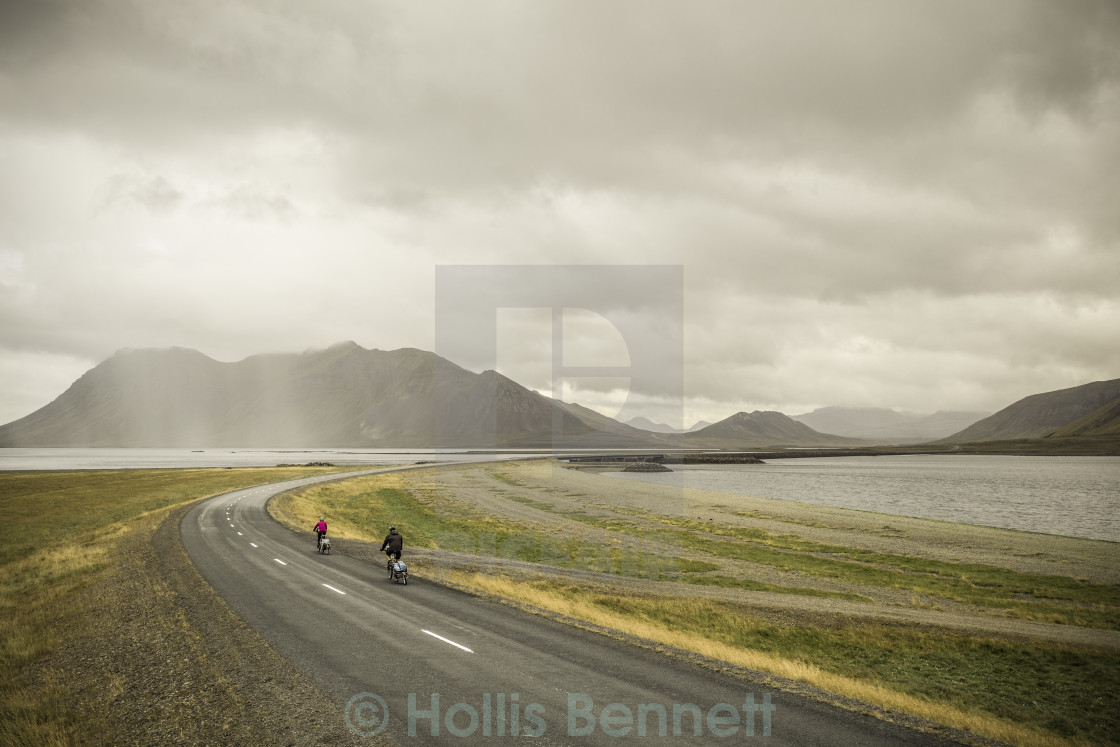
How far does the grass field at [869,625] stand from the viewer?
57.5ft

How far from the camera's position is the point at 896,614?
27.3 metres

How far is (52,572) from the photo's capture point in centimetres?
2923

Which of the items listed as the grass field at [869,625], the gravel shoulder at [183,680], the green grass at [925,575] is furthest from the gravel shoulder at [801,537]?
the gravel shoulder at [183,680]

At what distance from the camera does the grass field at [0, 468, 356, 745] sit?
12805mm

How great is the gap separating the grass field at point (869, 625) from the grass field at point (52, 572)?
1434cm

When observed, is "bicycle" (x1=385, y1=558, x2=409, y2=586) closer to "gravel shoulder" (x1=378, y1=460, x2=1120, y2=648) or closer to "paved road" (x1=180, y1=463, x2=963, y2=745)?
"paved road" (x1=180, y1=463, x2=963, y2=745)

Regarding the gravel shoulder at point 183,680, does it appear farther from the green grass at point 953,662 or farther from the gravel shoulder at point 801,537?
the green grass at point 953,662

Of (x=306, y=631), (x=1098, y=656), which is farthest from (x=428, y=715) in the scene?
(x=1098, y=656)

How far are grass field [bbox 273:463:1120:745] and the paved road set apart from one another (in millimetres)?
2801

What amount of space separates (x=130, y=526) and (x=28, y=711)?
3700 cm

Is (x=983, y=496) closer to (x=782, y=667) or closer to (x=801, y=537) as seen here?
(x=801, y=537)

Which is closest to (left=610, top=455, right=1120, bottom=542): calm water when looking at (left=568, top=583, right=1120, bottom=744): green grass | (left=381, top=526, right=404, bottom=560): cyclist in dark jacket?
(left=568, top=583, right=1120, bottom=744): green grass

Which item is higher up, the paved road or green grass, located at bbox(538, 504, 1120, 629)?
the paved road

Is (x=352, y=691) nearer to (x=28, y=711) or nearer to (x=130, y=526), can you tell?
(x=28, y=711)
